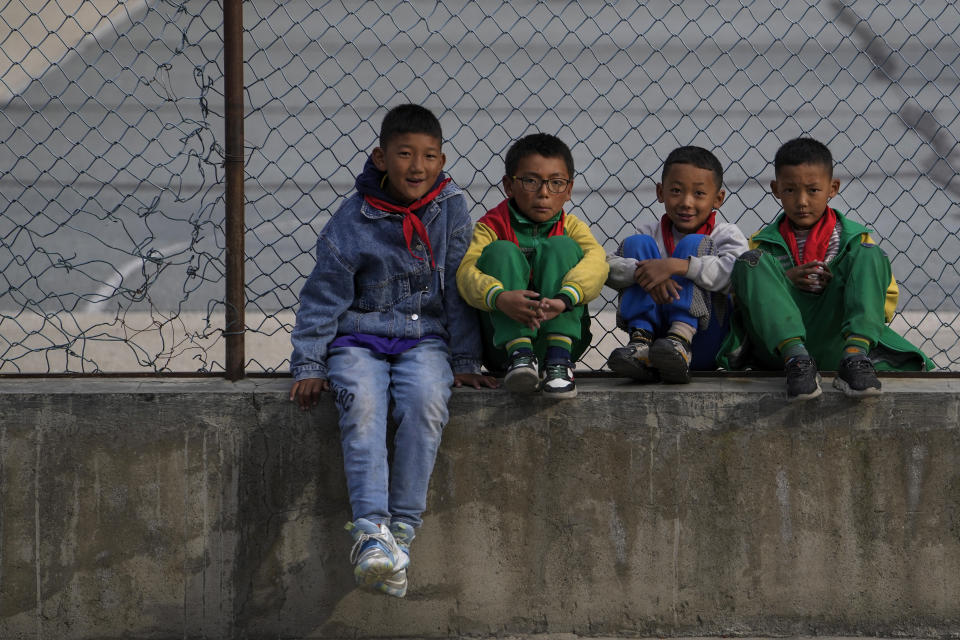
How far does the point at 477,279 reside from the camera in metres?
2.92

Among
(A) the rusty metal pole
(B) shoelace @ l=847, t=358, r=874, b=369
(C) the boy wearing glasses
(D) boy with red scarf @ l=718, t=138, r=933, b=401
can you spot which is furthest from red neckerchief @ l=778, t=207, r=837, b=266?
(A) the rusty metal pole

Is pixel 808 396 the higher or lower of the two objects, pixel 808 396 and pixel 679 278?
the lower

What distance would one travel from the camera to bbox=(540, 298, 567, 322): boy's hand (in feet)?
9.32

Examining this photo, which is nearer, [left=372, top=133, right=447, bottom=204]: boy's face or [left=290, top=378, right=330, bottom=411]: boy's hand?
[left=290, top=378, right=330, bottom=411]: boy's hand

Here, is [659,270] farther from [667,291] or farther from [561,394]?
[561,394]

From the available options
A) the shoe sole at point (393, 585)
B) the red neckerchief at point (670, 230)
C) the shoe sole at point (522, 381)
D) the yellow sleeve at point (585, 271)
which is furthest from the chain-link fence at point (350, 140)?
the shoe sole at point (393, 585)

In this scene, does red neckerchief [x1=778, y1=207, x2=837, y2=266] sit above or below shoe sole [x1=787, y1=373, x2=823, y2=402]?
above

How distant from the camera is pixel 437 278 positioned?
9.97 feet

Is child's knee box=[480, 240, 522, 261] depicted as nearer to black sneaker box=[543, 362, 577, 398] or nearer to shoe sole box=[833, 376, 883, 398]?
black sneaker box=[543, 362, 577, 398]

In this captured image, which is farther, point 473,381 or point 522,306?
point 473,381

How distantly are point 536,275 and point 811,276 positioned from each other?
80cm

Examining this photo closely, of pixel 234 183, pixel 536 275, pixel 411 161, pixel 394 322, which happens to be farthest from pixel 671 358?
pixel 234 183

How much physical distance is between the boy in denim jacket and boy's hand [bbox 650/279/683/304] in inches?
20.6

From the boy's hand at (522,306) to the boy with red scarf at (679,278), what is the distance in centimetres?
28
